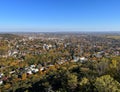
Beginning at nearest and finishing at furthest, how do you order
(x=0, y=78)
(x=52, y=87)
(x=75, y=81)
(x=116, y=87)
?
A: (x=116, y=87) < (x=75, y=81) < (x=52, y=87) < (x=0, y=78)

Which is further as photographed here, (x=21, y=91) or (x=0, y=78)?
(x=0, y=78)

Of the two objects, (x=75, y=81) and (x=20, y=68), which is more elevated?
(x=75, y=81)

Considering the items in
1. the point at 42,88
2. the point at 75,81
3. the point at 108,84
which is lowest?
the point at 42,88

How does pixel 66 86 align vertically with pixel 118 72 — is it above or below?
below

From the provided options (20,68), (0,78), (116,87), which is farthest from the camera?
(20,68)

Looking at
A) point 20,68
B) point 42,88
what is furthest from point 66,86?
point 20,68

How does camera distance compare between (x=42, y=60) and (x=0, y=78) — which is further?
(x=42, y=60)

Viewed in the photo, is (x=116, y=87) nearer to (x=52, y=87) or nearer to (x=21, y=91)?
(x=52, y=87)

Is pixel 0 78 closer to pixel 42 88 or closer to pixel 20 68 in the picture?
pixel 20 68

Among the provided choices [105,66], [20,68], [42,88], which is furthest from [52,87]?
[20,68]
